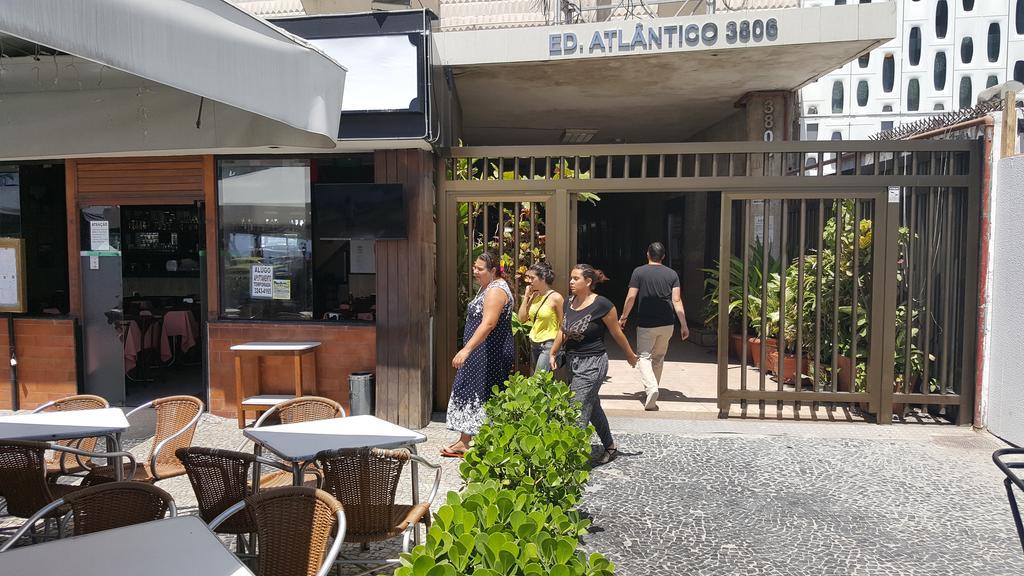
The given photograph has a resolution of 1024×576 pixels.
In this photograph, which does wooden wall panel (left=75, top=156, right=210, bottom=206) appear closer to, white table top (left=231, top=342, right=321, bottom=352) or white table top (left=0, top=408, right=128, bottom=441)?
white table top (left=231, top=342, right=321, bottom=352)

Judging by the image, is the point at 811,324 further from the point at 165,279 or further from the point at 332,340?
the point at 165,279

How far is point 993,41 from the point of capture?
3159cm

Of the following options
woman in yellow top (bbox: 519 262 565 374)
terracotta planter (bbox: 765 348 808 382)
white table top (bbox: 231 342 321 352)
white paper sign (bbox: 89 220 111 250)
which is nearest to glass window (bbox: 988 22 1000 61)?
terracotta planter (bbox: 765 348 808 382)

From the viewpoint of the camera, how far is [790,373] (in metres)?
8.29

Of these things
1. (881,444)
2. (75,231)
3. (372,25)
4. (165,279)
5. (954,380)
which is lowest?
(881,444)

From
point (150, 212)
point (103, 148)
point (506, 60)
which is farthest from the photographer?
point (150, 212)

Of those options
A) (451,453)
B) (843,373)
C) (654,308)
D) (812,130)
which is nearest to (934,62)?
(812,130)

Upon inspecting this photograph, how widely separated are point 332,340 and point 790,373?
5.41 metres

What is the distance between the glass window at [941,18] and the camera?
3162 centimetres

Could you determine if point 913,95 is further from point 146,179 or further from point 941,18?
point 146,179

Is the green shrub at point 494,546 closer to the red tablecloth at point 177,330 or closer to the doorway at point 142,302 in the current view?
the doorway at point 142,302

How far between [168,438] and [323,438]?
3.64 ft

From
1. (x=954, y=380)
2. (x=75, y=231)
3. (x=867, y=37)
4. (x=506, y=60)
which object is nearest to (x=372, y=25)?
(x=506, y=60)

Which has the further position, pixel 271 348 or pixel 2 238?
pixel 2 238
